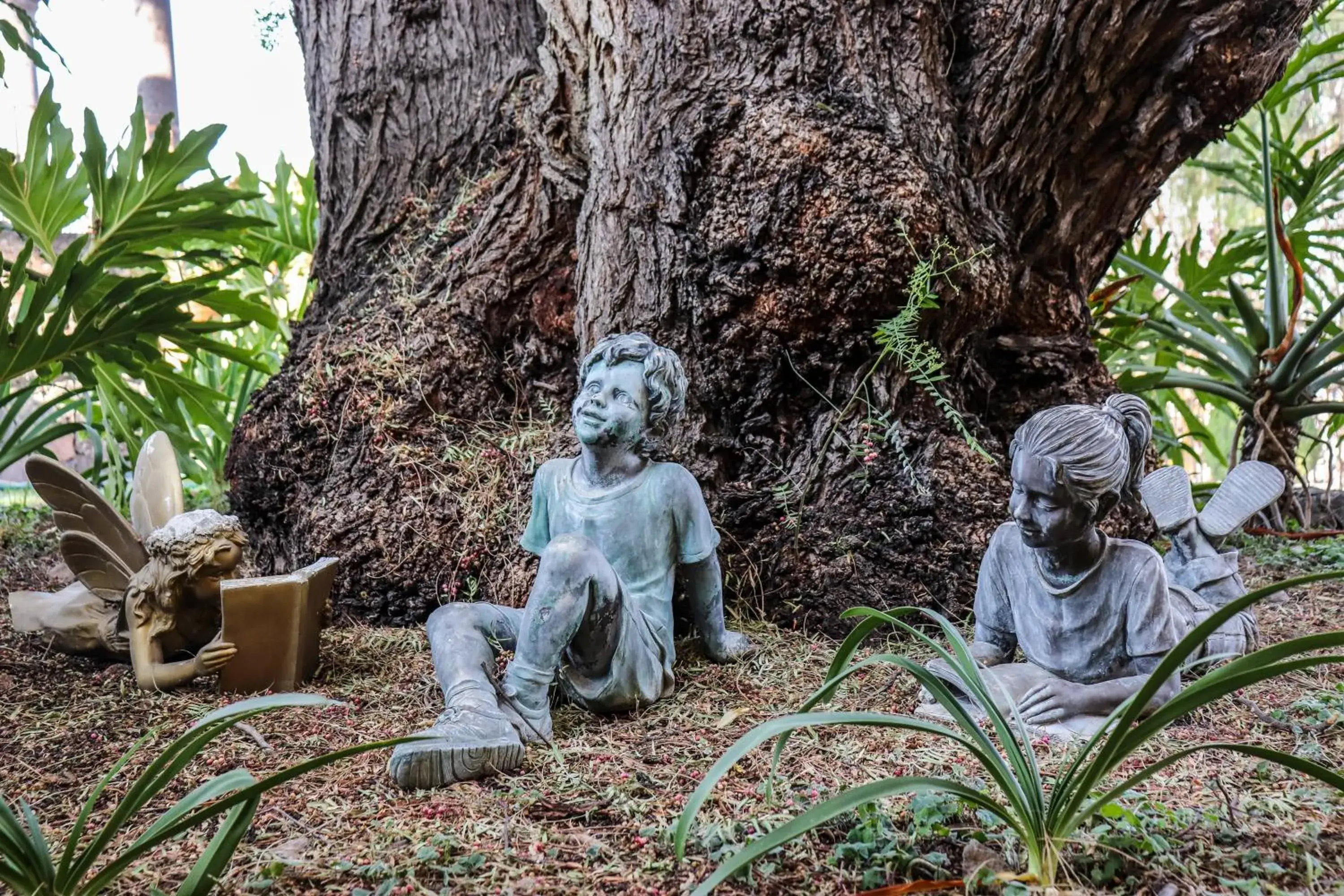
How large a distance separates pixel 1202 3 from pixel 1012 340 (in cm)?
123

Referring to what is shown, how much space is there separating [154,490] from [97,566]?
0.30m

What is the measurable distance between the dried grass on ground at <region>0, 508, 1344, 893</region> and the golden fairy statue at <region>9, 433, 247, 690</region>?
0.11 m

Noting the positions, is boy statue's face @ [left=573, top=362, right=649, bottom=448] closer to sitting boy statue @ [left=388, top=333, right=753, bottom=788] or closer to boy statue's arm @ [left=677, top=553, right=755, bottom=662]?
sitting boy statue @ [left=388, top=333, right=753, bottom=788]

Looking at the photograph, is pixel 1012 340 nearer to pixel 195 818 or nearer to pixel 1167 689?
pixel 1167 689

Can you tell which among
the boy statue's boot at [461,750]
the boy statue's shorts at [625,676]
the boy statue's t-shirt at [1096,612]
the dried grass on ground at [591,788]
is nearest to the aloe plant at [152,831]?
the dried grass on ground at [591,788]

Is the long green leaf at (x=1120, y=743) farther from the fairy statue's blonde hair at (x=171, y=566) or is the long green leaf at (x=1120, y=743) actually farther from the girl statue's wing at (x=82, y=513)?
the girl statue's wing at (x=82, y=513)

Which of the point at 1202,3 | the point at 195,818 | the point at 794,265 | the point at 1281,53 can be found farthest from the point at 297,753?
the point at 1281,53

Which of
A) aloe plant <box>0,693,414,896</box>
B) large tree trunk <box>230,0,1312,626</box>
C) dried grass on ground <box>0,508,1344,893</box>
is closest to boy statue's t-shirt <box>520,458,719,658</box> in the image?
dried grass on ground <box>0,508,1344,893</box>

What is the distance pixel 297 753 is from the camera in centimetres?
244

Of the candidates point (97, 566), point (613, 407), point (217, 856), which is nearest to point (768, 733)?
point (217, 856)

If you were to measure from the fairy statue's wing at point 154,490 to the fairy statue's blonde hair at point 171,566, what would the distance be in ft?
0.93

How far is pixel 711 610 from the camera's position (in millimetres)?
3035

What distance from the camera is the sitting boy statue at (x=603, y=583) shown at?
255 centimetres

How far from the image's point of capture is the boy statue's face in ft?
9.20
